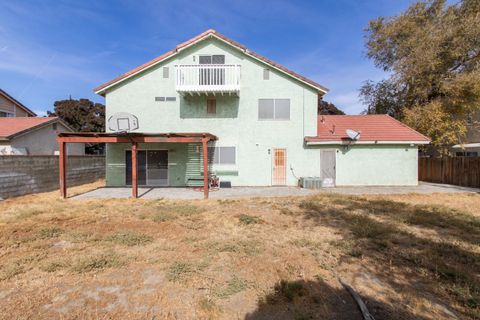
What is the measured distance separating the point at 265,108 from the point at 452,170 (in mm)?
11875

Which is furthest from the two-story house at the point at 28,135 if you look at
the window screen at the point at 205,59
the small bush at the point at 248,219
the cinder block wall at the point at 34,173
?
the small bush at the point at 248,219

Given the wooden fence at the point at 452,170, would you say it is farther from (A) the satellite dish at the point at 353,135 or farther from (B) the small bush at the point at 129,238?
(B) the small bush at the point at 129,238

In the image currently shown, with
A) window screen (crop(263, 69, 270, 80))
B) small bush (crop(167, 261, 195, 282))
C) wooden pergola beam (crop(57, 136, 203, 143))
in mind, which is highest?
window screen (crop(263, 69, 270, 80))

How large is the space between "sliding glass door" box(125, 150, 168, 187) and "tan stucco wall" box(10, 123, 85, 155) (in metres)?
7.00

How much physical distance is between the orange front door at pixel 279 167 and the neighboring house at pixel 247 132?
6cm

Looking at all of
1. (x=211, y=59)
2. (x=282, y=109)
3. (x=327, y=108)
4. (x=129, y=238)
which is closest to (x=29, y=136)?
(x=211, y=59)

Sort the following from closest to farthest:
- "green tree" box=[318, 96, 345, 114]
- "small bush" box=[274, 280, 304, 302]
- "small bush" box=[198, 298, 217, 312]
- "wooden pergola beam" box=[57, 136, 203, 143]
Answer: "small bush" box=[198, 298, 217, 312] < "small bush" box=[274, 280, 304, 302] < "wooden pergola beam" box=[57, 136, 203, 143] < "green tree" box=[318, 96, 345, 114]

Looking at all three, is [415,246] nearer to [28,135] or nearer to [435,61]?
[435,61]

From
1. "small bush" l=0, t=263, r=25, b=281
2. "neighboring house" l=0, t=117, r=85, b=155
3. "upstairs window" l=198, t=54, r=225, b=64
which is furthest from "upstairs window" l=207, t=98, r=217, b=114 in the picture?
"neighboring house" l=0, t=117, r=85, b=155

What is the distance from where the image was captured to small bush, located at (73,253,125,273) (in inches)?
165

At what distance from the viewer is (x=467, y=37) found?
1536cm

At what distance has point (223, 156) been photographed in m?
14.2

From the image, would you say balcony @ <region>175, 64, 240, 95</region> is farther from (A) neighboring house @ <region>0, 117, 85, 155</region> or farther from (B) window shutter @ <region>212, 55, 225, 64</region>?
(A) neighboring house @ <region>0, 117, 85, 155</region>

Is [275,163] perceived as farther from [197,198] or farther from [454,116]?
[454,116]
